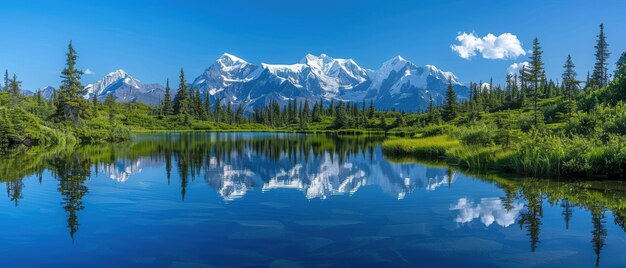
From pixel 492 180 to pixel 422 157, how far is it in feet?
54.1

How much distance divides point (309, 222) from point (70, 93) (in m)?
81.9

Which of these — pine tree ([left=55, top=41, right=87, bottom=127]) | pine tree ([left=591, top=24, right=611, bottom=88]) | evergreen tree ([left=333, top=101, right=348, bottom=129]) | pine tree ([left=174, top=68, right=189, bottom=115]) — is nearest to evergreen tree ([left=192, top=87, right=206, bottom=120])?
pine tree ([left=174, top=68, right=189, bottom=115])

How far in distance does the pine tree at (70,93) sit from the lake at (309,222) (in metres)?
62.8

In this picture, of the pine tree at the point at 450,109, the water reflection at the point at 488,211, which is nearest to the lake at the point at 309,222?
the water reflection at the point at 488,211

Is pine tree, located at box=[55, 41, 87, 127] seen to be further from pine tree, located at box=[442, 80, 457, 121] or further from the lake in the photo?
pine tree, located at box=[442, 80, 457, 121]

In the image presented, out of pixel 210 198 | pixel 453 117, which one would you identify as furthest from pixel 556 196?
pixel 453 117

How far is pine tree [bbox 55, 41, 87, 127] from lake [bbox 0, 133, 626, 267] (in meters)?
62.8

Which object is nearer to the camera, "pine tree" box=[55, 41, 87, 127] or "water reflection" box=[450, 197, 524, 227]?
"water reflection" box=[450, 197, 524, 227]

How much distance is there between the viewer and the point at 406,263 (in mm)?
9938

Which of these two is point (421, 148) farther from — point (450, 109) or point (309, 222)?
point (450, 109)

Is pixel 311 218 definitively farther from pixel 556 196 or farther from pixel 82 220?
pixel 556 196

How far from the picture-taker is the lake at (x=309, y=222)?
409 inches

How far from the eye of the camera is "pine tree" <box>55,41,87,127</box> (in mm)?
80938

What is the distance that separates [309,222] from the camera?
13977 millimetres
